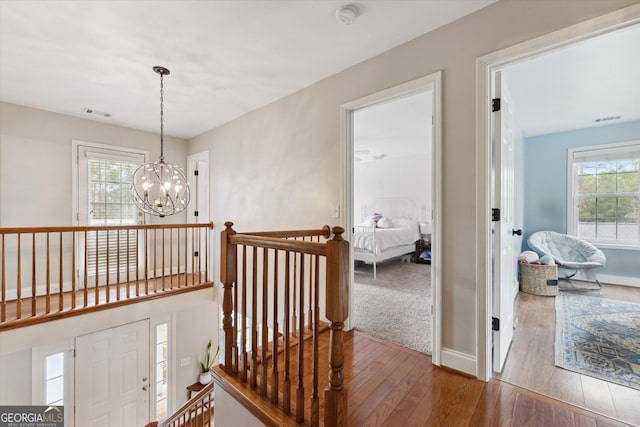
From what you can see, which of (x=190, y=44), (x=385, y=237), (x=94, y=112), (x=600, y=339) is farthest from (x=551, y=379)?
(x=94, y=112)

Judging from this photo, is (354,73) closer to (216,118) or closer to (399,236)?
(216,118)

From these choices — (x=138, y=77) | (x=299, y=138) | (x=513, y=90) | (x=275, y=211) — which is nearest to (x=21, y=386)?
(x=275, y=211)

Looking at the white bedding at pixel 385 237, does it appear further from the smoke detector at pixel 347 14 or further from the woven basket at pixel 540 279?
the smoke detector at pixel 347 14

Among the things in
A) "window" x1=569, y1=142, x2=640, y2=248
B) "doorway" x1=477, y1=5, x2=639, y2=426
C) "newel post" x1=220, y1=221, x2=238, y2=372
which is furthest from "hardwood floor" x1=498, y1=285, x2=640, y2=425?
"window" x1=569, y1=142, x2=640, y2=248

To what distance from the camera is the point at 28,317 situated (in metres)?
2.71

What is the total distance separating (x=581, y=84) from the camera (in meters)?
2.99

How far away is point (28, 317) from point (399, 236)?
534 centimetres

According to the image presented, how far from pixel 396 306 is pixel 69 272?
4.48 meters

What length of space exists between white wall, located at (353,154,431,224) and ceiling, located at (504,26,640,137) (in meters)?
2.36

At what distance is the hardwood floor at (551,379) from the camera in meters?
1.60

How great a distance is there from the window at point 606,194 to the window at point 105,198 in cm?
734

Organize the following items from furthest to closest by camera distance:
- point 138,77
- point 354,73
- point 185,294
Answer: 1. point 185,294
2. point 138,77
3. point 354,73

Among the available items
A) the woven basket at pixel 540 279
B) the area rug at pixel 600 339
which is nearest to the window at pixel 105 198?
the area rug at pixel 600 339

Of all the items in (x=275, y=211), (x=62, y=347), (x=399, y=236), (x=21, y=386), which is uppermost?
(x=275, y=211)
